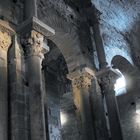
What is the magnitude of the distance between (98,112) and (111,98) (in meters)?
0.82

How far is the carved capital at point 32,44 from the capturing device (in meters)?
9.32

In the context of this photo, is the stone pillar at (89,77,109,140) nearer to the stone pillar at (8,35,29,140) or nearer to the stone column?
the stone column

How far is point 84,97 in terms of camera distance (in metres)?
11.5

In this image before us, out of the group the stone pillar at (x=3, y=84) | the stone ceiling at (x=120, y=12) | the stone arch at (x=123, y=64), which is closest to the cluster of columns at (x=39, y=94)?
the stone pillar at (x=3, y=84)

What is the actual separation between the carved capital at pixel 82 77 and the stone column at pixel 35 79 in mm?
2393

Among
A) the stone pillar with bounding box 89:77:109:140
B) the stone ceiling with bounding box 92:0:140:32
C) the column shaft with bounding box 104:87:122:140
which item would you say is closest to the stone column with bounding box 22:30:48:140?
the stone pillar with bounding box 89:77:109:140

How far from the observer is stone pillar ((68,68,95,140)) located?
432 inches

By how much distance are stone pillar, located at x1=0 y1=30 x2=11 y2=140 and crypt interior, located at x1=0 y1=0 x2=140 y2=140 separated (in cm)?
2

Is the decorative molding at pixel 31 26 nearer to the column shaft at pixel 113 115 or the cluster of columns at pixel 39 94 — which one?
the cluster of columns at pixel 39 94

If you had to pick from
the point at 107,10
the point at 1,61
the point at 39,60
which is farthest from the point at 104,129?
the point at 107,10

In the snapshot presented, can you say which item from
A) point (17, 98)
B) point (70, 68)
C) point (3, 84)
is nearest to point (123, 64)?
point (70, 68)

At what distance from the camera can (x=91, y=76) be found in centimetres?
1193

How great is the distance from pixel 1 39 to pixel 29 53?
33.1 inches

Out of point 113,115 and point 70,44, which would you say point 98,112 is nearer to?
point 113,115
